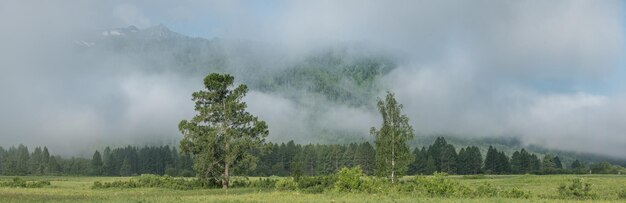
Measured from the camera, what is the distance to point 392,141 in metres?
73.3

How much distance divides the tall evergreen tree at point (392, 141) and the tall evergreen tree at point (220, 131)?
1596 cm

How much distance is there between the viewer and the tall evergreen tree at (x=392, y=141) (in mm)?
72938

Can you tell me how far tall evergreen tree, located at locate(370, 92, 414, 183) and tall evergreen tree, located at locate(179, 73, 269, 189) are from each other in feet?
52.3

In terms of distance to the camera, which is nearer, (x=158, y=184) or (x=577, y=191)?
(x=577, y=191)

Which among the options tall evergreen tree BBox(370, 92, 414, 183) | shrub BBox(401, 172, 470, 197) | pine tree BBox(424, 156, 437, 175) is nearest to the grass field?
shrub BBox(401, 172, 470, 197)

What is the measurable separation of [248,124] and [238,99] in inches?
143

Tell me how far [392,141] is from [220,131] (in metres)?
23.1

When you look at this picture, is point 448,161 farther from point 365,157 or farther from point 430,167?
point 365,157

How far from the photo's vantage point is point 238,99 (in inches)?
2921

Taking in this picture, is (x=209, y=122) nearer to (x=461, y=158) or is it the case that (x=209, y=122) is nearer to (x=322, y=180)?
(x=322, y=180)

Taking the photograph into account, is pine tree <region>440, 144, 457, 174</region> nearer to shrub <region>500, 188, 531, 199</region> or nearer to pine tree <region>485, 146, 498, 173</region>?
pine tree <region>485, 146, 498, 173</region>

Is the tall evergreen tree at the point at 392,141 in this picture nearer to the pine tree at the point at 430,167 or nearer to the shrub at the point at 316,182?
the shrub at the point at 316,182

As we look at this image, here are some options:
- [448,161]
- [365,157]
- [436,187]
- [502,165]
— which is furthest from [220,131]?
[502,165]

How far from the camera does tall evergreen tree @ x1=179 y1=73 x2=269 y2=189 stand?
72.9 meters
